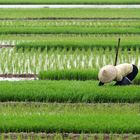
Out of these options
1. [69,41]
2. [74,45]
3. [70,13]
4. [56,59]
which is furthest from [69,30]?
[70,13]

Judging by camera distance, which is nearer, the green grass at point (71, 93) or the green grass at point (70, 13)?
the green grass at point (71, 93)

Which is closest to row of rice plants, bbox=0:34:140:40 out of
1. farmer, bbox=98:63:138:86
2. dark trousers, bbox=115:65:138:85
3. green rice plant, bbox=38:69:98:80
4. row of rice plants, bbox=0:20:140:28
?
row of rice plants, bbox=0:20:140:28

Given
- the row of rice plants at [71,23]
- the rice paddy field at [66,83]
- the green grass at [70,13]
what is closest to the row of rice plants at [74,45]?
the rice paddy field at [66,83]

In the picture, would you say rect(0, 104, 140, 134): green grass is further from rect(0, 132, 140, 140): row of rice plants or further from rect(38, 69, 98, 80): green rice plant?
rect(38, 69, 98, 80): green rice plant

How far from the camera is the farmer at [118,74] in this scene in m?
7.14

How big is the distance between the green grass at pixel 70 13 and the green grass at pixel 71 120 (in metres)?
10.5

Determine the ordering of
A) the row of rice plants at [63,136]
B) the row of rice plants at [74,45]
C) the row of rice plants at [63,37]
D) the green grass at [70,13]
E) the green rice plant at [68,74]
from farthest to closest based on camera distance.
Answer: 1. the green grass at [70,13]
2. the row of rice plants at [63,37]
3. the row of rice plants at [74,45]
4. the green rice plant at [68,74]
5. the row of rice plants at [63,136]

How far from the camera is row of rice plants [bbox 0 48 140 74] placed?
31.5 feet

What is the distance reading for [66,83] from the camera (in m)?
7.93

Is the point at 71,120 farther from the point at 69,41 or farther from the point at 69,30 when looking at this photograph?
the point at 69,30

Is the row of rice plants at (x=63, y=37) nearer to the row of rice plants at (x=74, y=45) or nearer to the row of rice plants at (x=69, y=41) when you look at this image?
the row of rice plants at (x=69, y=41)

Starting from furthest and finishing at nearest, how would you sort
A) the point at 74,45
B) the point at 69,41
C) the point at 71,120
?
the point at 69,41 → the point at 74,45 → the point at 71,120

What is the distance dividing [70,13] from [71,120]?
473 inches

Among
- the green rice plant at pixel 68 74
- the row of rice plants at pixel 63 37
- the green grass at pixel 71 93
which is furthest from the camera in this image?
the row of rice plants at pixel 63 37
